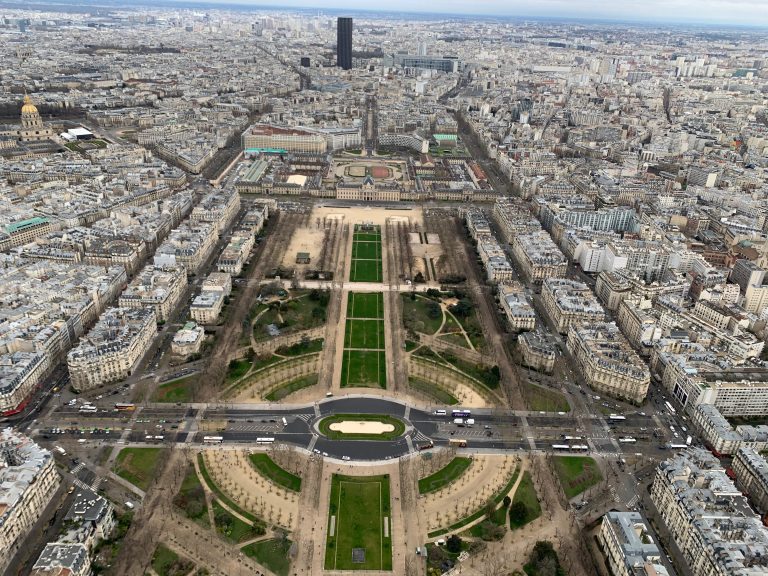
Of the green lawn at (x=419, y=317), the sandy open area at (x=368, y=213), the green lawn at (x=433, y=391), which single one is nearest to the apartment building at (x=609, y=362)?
the green lawn at (x=433, y=391)

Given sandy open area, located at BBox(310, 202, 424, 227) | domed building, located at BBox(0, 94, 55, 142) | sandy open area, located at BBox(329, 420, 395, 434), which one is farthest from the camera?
domed building, located at BBox(0, 94, 55, 142)

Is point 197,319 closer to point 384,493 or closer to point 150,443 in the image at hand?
point 150,443

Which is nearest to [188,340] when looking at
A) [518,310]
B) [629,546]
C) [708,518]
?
[518,310]

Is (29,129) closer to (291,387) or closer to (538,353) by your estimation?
(291,387)

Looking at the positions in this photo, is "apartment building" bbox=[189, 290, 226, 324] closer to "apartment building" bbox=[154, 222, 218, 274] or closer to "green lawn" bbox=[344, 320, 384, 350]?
"apartment building" bbox=[154, 222, 218, 274]

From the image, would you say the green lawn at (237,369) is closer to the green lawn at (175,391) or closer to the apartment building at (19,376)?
the green lawn at (175,391)

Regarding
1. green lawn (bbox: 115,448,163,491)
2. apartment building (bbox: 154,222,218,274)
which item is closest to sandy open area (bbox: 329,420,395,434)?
green lawn (bbox: 115,448,163,491)
